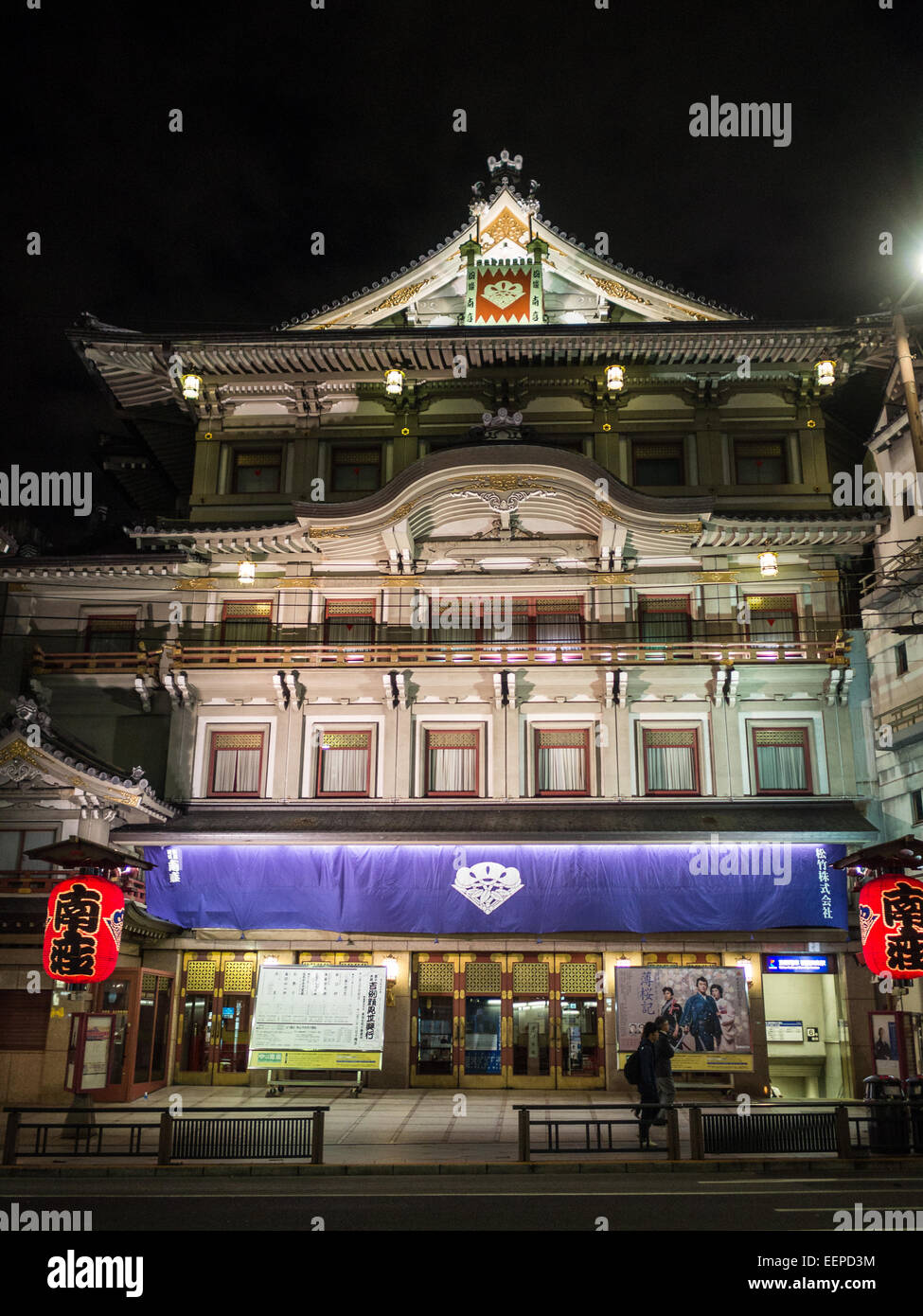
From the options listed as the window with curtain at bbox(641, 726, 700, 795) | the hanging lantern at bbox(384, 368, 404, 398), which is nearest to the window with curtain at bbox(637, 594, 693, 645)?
the window with curtain at bbox(641, 726, 700, 795)

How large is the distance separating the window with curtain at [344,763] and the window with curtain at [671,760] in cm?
745

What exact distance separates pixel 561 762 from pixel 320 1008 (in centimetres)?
881

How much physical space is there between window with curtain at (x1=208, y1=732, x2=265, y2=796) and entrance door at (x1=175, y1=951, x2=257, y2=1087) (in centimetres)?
426

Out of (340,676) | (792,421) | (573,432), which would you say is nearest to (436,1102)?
(340,676)

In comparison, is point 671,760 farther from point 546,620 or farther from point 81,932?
point 81,932

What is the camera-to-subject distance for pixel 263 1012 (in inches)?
989

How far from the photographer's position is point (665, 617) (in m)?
29.6

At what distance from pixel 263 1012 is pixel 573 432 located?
17755 mm

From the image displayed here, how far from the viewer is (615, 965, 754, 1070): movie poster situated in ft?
79.8

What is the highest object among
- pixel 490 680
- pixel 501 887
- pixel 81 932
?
pixel 490 680

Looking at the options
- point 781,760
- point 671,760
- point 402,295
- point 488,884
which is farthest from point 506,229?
point 488,884

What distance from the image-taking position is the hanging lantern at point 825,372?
2806 cm

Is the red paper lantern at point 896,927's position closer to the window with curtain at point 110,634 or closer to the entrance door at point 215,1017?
the entrance door at point 215,1017

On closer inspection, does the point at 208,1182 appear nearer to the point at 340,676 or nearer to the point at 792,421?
the point at 340,676
